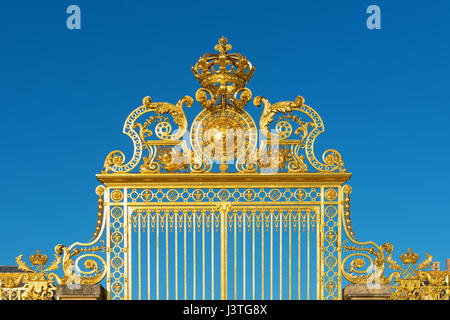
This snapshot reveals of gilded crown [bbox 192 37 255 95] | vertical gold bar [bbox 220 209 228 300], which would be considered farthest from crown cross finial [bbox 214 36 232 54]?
vertical gold bar [bbox 220 209 228 300]

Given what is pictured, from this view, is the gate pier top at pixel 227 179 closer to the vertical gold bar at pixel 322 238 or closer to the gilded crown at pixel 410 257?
the vertical gold bar at pixel 322 238

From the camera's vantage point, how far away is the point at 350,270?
8.82m

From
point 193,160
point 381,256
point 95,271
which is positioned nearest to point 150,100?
point 193,160

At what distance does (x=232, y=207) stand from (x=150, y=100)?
1.75m

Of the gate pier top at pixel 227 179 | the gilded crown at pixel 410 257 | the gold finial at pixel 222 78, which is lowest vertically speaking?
the gilded crown at pixel 410 257

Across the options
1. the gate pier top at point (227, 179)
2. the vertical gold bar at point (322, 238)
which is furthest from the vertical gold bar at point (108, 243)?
the vertical gold bar at point (322, 238)

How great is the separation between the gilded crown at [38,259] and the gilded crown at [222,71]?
2.97 m

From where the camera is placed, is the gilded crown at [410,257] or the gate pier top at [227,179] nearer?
the gilded crown at [410,257]

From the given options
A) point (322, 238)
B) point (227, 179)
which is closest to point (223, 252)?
point (227, 179)

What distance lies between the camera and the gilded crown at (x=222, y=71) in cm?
913

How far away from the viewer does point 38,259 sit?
28.9 ft

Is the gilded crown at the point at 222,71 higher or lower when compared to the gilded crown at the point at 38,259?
higher
